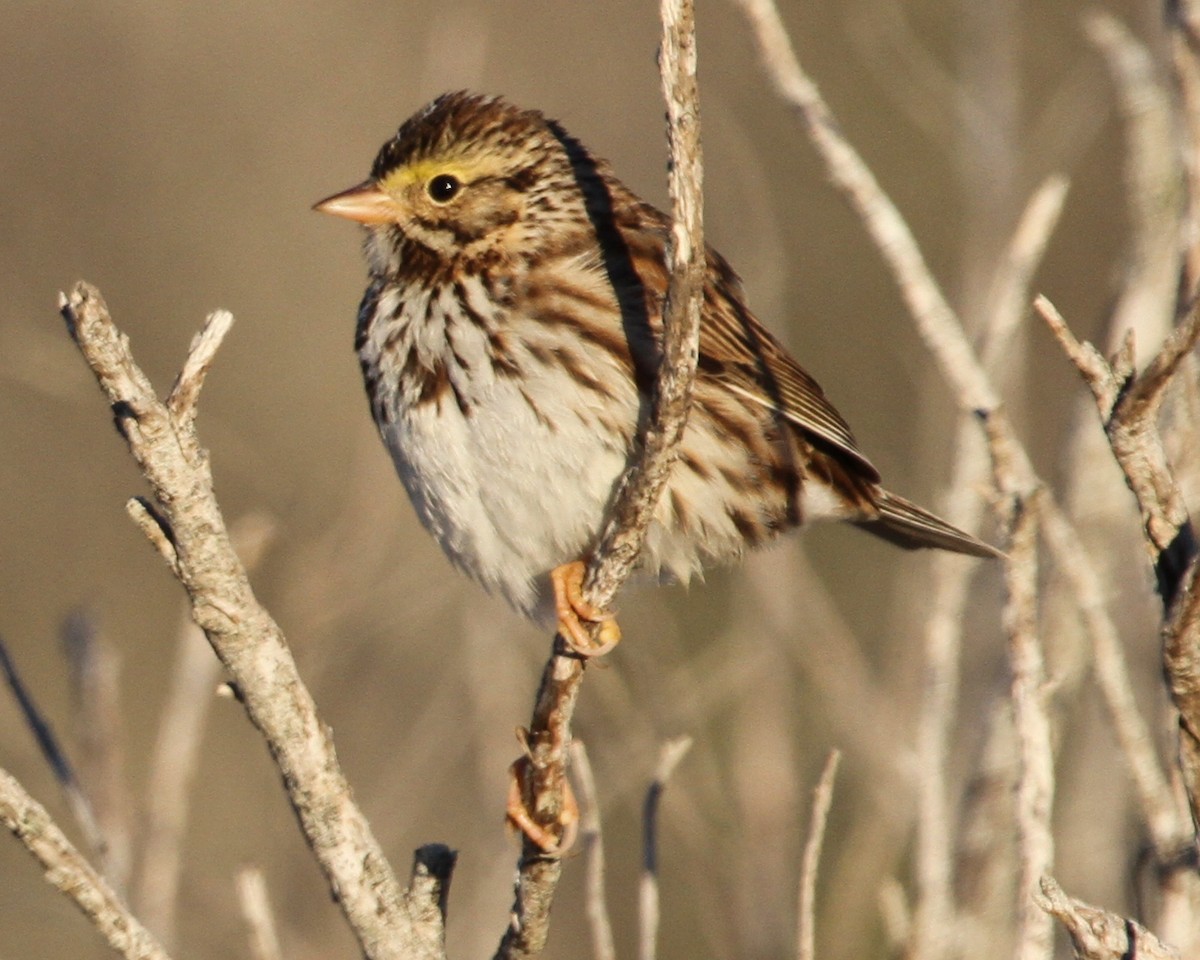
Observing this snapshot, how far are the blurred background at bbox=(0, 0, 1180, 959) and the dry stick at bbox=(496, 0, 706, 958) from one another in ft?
2.24

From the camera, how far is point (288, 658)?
8.84 feet

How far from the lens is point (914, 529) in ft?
13.6

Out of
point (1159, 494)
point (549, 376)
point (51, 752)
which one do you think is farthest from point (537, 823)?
Result: point (1159, 494)

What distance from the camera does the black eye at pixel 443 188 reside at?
3.89 meters

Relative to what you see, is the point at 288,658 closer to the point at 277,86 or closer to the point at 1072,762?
the point at 1072,762

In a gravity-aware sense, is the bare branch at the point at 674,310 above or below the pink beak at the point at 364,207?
below

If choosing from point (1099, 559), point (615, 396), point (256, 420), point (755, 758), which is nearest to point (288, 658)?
point (615, 396)

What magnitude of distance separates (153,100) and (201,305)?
3.63 ft

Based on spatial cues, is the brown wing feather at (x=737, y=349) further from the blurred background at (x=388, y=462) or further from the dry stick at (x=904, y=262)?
the dry stick at (x=904, y=262)

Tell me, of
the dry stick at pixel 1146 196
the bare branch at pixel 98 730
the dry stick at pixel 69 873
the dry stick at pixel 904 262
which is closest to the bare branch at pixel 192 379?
the dry stick at pixel 69 873

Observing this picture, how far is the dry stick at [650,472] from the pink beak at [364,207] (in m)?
1.13

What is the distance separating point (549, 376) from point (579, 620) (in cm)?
50

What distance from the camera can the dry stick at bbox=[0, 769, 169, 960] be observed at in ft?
8.07

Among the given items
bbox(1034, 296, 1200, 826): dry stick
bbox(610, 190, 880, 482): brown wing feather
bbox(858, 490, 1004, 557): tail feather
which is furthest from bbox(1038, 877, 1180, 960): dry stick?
bbox(610, 190, 880, 482): brown wing feather
